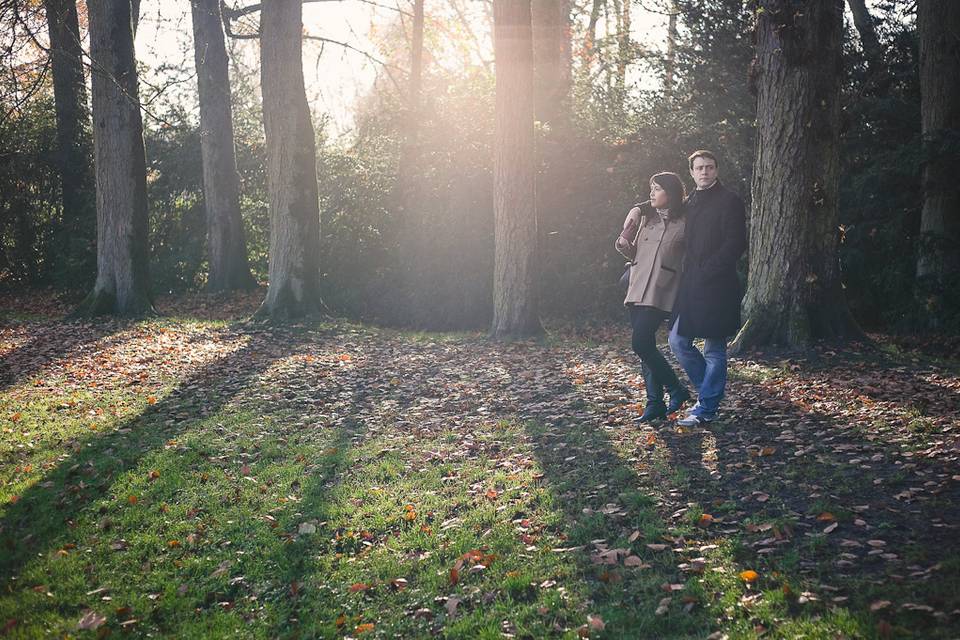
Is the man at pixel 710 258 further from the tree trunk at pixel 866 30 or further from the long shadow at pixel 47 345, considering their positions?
the tree trunk at pixel 866 30

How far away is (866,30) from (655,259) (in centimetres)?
1179

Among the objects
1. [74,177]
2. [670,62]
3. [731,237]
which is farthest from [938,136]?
[74,177]

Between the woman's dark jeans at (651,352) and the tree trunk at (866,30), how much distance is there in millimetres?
10589

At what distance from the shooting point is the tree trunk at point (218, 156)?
1925 cm

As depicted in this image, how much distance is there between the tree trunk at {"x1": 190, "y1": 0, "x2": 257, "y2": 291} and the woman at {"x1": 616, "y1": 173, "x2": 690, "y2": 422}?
582 inches

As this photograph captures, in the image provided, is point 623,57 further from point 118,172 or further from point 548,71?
point 118,172

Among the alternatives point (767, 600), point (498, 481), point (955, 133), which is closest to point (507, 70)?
point (955, 133)

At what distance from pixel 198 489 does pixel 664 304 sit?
4.05 meters

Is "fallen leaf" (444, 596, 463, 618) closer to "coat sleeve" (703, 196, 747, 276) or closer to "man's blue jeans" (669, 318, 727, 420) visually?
"man's blue jeans" (669, 318, 727, 420)

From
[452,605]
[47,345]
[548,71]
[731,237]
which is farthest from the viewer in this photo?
[548,71]

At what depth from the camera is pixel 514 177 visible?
1309cm

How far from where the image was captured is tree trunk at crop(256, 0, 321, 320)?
48.2ft

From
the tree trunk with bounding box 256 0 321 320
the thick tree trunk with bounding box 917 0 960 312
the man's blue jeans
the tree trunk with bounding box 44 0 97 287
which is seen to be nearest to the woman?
the man's blue jeans

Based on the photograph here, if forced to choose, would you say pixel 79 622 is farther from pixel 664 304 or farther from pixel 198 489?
pixel 664 304
